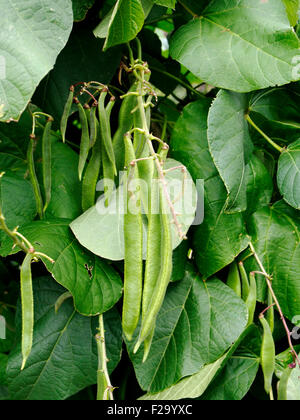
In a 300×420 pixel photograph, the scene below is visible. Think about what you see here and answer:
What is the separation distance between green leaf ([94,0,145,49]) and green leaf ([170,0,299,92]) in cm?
11

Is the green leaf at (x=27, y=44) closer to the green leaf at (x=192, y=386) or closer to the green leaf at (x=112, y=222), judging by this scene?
the green leaf at (x=112, y=222)

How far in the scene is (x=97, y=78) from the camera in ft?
2.62

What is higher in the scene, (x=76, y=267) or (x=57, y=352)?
(x=76, y=267)

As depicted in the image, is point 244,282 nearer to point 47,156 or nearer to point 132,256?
point 132,256

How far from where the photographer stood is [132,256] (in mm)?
589

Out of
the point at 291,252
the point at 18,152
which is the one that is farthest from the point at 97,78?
the point at 291,252

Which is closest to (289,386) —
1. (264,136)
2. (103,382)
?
(103,382)

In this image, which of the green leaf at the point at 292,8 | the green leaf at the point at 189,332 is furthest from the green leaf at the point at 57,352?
the green leaf at the point at 292,8

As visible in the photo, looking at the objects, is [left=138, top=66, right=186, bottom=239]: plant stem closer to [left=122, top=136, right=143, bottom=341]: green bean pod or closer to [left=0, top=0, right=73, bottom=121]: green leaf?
[left=122, top=136, right=143, bottom=341]: green bean pod

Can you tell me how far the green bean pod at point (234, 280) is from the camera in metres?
0.82

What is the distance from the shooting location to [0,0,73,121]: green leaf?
596 millimetres

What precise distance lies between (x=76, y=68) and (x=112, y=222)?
11.8 inches

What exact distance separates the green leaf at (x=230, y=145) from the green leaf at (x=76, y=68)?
203 millimetres

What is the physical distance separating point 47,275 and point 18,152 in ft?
0.83
